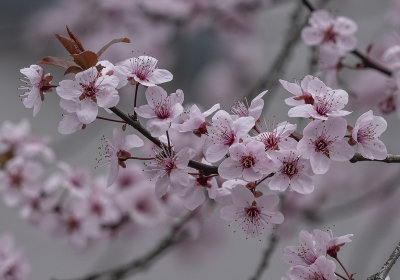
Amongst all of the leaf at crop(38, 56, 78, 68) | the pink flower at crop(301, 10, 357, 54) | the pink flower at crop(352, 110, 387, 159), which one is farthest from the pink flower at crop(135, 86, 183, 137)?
the pink flower at crop(301, 10, 357, 54)

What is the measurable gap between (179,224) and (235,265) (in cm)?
197

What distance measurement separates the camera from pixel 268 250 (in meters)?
1.42

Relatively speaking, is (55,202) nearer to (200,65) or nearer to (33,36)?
(33,36)

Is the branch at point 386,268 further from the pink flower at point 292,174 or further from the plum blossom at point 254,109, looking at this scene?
the plum blossom at point 254,109

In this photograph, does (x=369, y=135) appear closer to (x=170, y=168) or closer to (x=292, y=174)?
(x=292, y=174)

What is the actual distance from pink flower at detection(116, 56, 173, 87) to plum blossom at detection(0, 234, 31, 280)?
0.93 meters

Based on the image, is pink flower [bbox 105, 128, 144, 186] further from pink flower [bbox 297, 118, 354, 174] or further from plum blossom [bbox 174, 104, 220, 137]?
pink flower [bbox 297, 118, 354, 174]

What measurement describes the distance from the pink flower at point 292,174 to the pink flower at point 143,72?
220mm

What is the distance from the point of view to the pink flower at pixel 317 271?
832 millimetres

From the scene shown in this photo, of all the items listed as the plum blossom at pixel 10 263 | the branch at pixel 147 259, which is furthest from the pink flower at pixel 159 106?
the plum blossom at pixel 10 263

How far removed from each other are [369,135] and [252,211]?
0.70 ft

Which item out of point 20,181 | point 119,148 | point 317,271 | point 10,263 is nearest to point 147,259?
point 10,263

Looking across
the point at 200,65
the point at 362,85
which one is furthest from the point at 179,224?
the point at 200,65

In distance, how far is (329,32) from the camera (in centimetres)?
145
